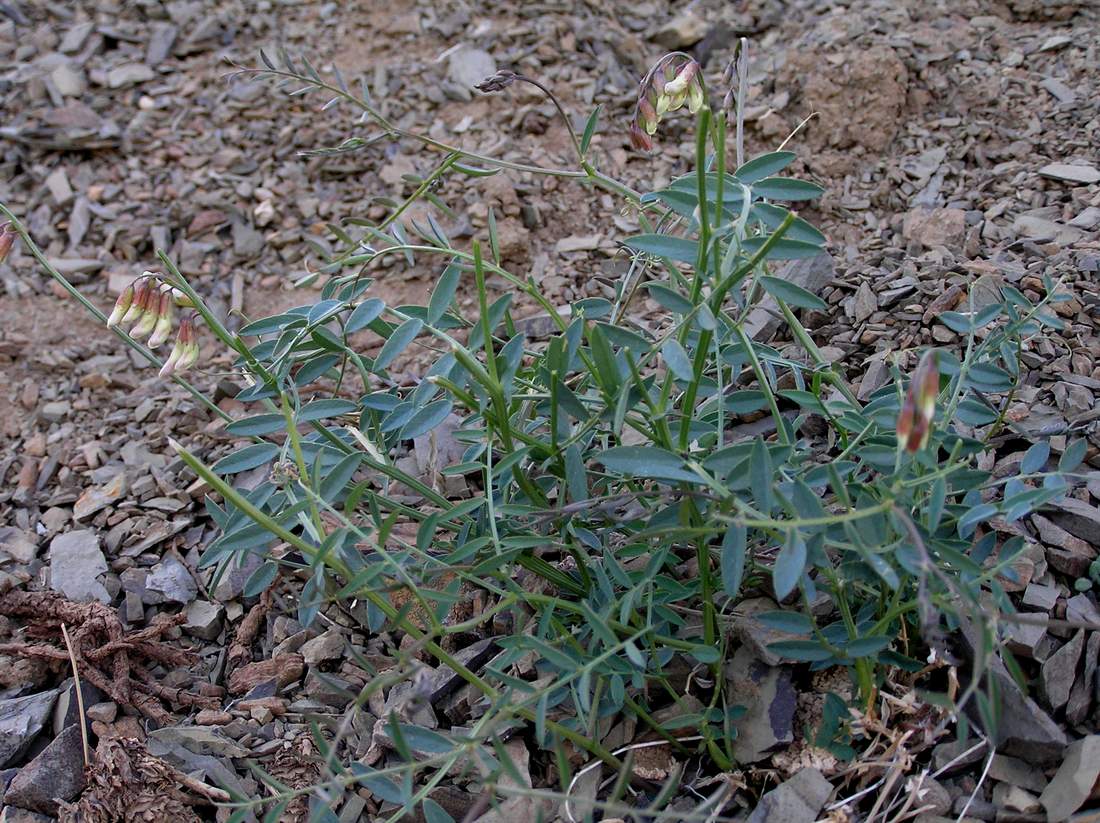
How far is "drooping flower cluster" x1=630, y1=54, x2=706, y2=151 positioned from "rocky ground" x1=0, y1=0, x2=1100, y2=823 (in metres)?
0.73

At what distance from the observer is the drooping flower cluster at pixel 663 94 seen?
1754mm

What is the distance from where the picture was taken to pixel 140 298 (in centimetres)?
174

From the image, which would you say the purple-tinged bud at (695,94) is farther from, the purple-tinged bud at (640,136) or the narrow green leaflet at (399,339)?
the narrow green leaflet at (399,339)

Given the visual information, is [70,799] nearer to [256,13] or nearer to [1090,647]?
[1090,647]

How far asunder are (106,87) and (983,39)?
10.6 ft

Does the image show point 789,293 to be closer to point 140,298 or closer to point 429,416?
point 429,416

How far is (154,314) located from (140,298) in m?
0.03

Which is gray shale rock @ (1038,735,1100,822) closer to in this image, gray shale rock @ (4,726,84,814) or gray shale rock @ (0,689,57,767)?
gray shale rock @ (4,726,84,814)

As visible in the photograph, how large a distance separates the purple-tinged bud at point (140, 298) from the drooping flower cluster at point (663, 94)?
90 centimetres

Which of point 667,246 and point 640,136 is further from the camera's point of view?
point 640,136

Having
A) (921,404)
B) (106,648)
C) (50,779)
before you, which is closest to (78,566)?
(106,648)

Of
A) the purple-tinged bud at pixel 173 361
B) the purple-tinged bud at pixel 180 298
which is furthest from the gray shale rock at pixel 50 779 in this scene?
the purple-tinged bud at pixel 180 298

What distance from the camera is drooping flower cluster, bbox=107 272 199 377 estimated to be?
1734 millimetres

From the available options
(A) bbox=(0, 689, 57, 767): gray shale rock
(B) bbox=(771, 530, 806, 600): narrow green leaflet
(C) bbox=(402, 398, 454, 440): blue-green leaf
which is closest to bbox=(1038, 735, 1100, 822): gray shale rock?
(B) bbox=(771, 530, 806, 600): narrow green leaflet
